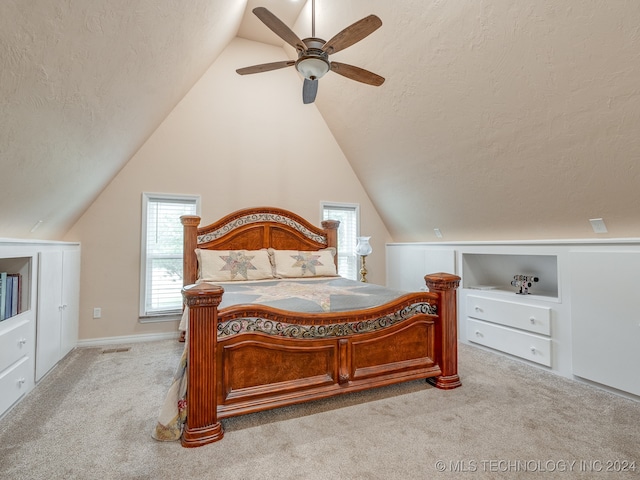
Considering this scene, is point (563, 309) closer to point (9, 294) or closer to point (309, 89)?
point (309, 89)

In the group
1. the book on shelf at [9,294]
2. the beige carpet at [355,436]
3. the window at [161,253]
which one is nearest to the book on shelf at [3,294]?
the book on shelf at [9,294]

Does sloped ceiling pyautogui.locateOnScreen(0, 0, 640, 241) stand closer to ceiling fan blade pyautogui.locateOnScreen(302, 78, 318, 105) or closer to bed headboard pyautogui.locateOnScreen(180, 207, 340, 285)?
ceiling fan blade pyautogui.locateOnScreen(302, 78, 318, 105)

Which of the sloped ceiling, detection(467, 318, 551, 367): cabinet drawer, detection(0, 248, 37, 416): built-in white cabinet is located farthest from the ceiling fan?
detection(467, 318, 551, 367): cabinet drawer

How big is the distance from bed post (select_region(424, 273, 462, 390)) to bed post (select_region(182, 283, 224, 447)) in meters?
1.65

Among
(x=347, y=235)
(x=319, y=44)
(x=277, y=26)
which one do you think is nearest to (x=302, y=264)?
(x=347, y=235)

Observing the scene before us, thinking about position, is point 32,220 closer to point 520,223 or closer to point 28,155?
point 28,155

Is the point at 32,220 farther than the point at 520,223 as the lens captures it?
No

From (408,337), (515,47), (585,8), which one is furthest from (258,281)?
(585,8)

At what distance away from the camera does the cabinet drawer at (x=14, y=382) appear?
196 cm

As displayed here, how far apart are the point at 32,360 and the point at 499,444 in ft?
10.5

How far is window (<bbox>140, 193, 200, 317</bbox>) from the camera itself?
3.81 meters

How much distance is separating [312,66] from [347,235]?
3.02 metres

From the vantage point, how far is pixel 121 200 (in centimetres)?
373

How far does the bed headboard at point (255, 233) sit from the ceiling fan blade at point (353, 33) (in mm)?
2374
